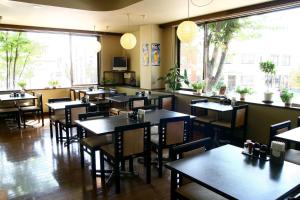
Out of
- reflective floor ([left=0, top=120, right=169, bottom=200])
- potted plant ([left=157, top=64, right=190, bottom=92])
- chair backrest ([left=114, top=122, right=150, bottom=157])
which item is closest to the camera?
chair backrest ([left=114, top=122, right=150, bottom=157])

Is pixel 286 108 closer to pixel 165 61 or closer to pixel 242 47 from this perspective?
pixel 242 47

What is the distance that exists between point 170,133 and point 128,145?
2.11 ft

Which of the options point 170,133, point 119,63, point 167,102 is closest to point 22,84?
point 119,63

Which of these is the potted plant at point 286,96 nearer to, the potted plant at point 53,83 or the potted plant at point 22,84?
the potted plant at point 53,83

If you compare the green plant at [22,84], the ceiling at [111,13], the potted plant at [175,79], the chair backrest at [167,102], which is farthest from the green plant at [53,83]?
the chair backrest at [167,102]

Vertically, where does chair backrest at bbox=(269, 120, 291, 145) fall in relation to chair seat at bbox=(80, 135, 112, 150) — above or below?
above

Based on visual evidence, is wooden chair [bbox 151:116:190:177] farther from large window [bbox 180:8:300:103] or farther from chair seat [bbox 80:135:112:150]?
large window [bbox 180:8:300:103]

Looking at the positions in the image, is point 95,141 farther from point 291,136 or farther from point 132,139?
point 291,136

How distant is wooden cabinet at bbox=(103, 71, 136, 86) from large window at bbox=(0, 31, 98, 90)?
41 centimetres

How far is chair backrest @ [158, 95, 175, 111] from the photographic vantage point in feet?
17.5

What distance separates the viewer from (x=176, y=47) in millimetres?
6418

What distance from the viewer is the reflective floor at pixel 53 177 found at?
277 cm

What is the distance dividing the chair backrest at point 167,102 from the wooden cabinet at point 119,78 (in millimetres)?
2590

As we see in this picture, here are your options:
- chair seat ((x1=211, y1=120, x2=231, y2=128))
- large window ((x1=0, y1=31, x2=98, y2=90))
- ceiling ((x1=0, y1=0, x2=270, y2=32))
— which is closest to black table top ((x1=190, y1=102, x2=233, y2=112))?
chair seat ((x1=211, y1=120, x2=231, y2=128))
